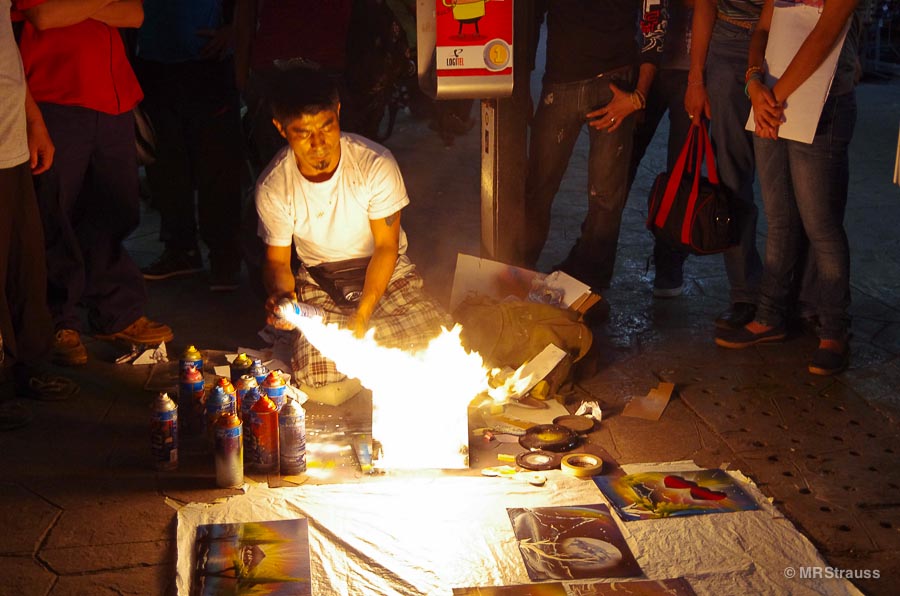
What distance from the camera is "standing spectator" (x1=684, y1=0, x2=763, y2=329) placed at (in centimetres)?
477

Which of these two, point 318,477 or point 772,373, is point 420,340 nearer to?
point 318,477

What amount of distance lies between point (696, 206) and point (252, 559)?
2.66 meters

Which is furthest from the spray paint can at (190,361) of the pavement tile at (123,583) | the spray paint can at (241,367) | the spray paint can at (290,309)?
the pavement tile at (123,583)

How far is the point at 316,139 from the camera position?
438 cm

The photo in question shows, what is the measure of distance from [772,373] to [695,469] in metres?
1.07

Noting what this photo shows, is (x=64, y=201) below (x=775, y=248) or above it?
above

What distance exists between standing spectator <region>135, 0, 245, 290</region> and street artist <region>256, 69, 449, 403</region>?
1.04m

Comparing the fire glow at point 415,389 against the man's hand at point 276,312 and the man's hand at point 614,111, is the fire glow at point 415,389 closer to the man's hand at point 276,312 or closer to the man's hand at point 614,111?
the man's hand at point 276,312

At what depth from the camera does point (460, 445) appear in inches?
156

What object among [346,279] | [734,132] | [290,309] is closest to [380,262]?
[346,279]

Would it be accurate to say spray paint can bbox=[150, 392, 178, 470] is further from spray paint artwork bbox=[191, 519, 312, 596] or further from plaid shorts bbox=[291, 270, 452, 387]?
plaid shorts bbox=[291, 270, 452, 387]

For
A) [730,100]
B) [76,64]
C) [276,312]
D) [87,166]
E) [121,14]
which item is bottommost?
[276,312]

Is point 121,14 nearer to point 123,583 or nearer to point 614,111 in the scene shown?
point 614,111

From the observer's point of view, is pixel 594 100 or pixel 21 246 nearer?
pixel 21 246
